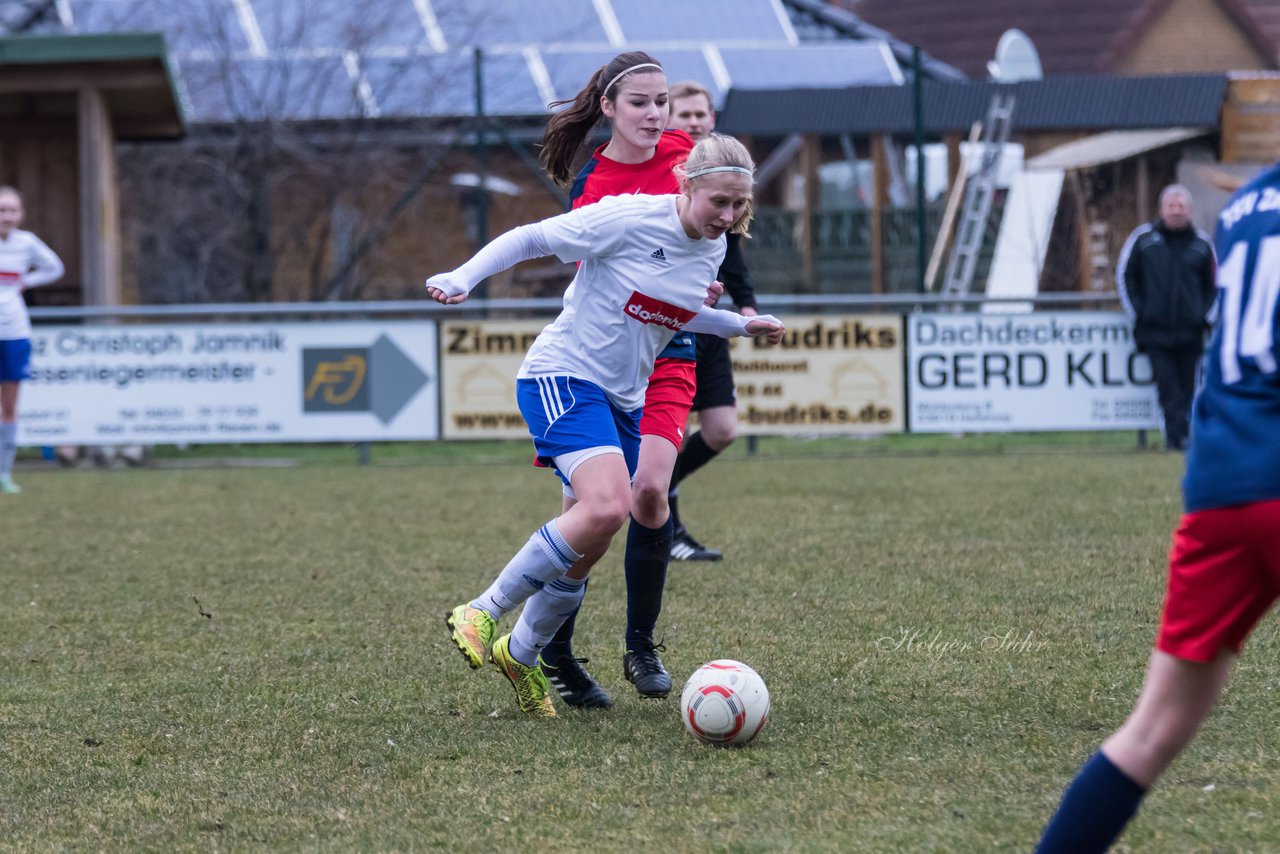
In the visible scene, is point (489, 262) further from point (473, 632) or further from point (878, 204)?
point (878, 204)

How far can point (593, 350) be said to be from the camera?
4.74m

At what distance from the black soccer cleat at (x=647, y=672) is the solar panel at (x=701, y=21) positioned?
1955 centimetres

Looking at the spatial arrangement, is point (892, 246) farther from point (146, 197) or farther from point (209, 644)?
point (209, 644)

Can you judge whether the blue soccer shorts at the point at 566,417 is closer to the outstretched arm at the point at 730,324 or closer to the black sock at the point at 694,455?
the outstretched arm at the point at 730,324

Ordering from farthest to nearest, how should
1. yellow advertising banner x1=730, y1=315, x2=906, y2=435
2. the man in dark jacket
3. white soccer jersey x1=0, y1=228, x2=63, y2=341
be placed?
yellow advertising banner x1=730, y1=315, x2=906, y2=435 → the man in dark jacket → white soccer jersey x1=0, y1=228, x2=63, y2=341

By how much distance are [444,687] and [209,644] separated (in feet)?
4.09

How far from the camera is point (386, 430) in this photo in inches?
591

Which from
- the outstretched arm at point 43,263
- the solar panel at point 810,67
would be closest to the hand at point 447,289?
the outstretched arm at point 43,263

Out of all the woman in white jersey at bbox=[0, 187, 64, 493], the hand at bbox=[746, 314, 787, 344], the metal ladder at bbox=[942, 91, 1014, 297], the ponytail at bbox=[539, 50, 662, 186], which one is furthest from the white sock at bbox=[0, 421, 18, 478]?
the metal ladder at bbox=[942, 91, 1014, 297]

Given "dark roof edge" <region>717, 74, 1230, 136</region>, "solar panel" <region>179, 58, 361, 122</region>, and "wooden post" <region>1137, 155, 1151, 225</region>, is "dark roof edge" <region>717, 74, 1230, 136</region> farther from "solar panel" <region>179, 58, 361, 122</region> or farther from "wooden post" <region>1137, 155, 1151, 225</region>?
"solar panel" <region>179, 58, 361, 122</region>

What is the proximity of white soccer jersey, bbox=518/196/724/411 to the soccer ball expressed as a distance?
0.93m

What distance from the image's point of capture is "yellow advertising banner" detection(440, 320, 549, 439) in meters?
15.0

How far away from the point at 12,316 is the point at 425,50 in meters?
10.6

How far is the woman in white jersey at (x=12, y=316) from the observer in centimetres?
1263
